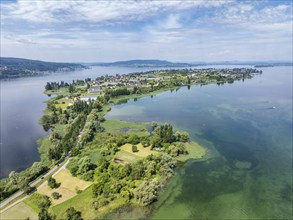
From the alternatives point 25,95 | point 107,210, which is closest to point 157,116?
point 107,210

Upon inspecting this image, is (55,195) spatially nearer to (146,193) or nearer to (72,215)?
(72,215)

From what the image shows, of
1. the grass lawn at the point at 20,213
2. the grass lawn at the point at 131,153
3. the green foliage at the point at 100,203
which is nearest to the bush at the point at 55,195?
the grass lawn at the point at 20,213

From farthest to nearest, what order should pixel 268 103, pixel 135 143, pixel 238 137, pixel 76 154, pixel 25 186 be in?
1. pixel 268 103
2. pixel 238 137
3. pixel 135 143
4. pixel 76 154
5. pixel 25 186

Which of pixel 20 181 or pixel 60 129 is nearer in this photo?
pixel 20 181

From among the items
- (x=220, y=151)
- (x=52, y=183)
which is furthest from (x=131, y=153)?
(x=220, y=151)

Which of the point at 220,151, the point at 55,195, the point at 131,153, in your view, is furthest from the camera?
the point at 220,151

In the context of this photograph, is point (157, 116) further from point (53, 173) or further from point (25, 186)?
point (25, 186)
